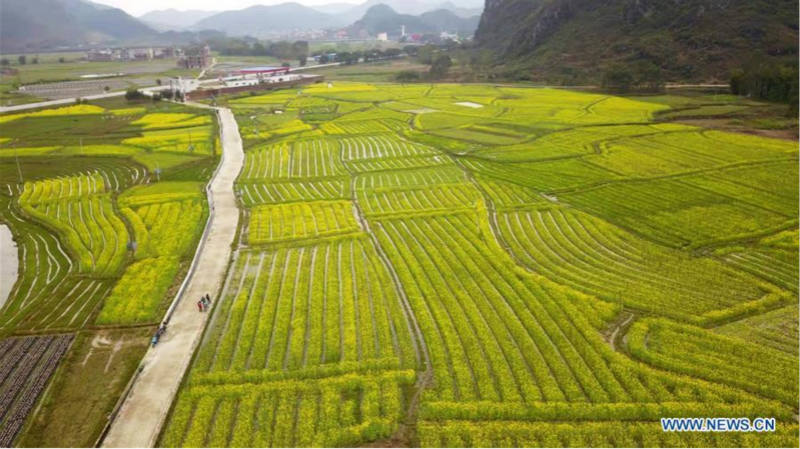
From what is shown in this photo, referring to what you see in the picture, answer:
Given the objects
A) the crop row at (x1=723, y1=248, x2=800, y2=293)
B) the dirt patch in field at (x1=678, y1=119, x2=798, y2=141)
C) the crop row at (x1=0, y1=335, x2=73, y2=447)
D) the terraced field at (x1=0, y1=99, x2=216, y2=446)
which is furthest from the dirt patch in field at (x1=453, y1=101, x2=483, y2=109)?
the crop row at (x1=0, y1=335, x2=73, y2=447)

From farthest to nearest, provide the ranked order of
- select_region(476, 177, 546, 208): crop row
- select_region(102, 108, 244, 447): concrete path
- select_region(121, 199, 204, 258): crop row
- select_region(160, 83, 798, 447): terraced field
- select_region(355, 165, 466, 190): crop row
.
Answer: select_region(355, 165, 466, 190): crop row, select_region(476, 177, 546, 208): crop row, select_region(121, 199, 204, 258): crop row, select_region(160, 83, 798, 447): terraced field, select_region(102, 108, 244, 447): concrete path

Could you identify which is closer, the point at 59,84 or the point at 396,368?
the point at 396,368

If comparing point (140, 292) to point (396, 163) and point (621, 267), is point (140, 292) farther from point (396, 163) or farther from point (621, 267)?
point (396, 163)

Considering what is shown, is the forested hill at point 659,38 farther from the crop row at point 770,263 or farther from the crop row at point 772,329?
the crop row at point 772,329

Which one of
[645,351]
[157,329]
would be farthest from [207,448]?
[645,351]

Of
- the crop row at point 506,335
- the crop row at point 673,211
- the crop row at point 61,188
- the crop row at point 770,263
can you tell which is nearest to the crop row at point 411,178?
the crop row at point 673,211

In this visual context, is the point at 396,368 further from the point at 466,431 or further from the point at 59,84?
the point at 59,84

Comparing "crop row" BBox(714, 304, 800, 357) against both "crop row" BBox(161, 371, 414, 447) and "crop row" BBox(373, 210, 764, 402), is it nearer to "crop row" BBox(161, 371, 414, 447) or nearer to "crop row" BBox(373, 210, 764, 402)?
"crop row" BBox(373, 210, 764, 402)
